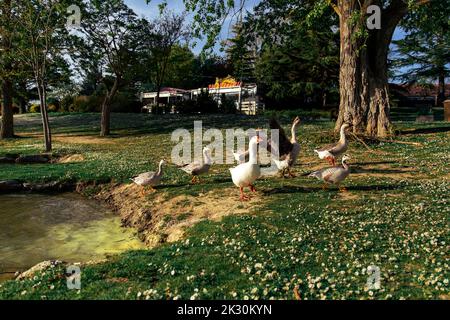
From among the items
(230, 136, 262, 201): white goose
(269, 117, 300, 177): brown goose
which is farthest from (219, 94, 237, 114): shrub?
(230, 136, 262, 201): white goose

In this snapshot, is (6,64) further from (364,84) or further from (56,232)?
(364,84)

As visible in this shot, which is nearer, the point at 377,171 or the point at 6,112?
the point at 377,171

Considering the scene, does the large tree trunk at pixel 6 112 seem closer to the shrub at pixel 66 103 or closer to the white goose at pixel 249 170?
the shrub at pixel 66 103

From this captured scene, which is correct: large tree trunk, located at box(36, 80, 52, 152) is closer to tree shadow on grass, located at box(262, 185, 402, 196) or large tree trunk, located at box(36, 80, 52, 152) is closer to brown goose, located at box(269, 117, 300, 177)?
brown goose, located at box(269, 117, 300, 177)

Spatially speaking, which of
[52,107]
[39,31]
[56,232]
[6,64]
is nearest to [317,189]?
[56,232]

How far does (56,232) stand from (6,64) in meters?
29.3

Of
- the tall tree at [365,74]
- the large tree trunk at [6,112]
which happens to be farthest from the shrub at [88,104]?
the tall tree at [365,74]

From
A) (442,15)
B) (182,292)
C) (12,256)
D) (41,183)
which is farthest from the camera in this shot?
(442,15)

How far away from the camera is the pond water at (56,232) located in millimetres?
11320

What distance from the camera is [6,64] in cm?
3634

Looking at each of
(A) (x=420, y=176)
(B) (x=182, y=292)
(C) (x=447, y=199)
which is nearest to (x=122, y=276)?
(B) (x=182, y=292)

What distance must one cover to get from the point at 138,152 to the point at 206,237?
61.1 feet

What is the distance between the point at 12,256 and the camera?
11227 millimetres
